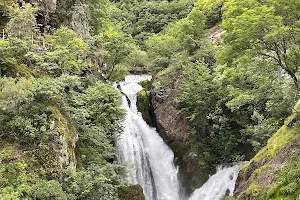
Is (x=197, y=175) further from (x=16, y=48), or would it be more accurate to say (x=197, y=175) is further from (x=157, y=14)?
(x=157, y=14)

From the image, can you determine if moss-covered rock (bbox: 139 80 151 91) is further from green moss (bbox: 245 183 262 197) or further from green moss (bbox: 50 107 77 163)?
green moss (bbox: 245 183 262 197)

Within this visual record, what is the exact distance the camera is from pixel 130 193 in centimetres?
1536

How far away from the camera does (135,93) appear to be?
87.6 ft

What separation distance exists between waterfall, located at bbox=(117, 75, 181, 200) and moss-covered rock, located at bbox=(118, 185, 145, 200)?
12.0 feet

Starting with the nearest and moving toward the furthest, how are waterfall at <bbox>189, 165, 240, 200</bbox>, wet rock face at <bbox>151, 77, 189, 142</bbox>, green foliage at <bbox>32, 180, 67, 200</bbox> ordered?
green foliage at <bbox>32, 180, 67, 200</bbox> < waterfall at <bbox>189, 165, 240, 200</bbox> < wet rock face at <bbox>151, 77, 189, 142</bbox>

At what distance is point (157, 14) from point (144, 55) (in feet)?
71.8

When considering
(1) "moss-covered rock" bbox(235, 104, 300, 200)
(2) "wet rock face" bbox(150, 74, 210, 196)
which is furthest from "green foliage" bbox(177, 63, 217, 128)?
(1) "moss-covered rock" bbox(235, 104, 300, 200)

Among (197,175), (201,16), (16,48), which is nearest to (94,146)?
(16,48)

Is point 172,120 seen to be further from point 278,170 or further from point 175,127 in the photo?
point 278,170

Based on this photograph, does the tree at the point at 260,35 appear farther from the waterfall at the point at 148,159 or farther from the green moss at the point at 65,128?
the waterfall at the point at 148,159

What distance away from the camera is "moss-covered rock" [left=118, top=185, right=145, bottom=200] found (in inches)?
593

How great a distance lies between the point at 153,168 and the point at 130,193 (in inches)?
259

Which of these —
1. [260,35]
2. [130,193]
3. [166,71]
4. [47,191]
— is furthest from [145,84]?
[47,191]

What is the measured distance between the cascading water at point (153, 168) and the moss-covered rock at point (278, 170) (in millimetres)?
4742
